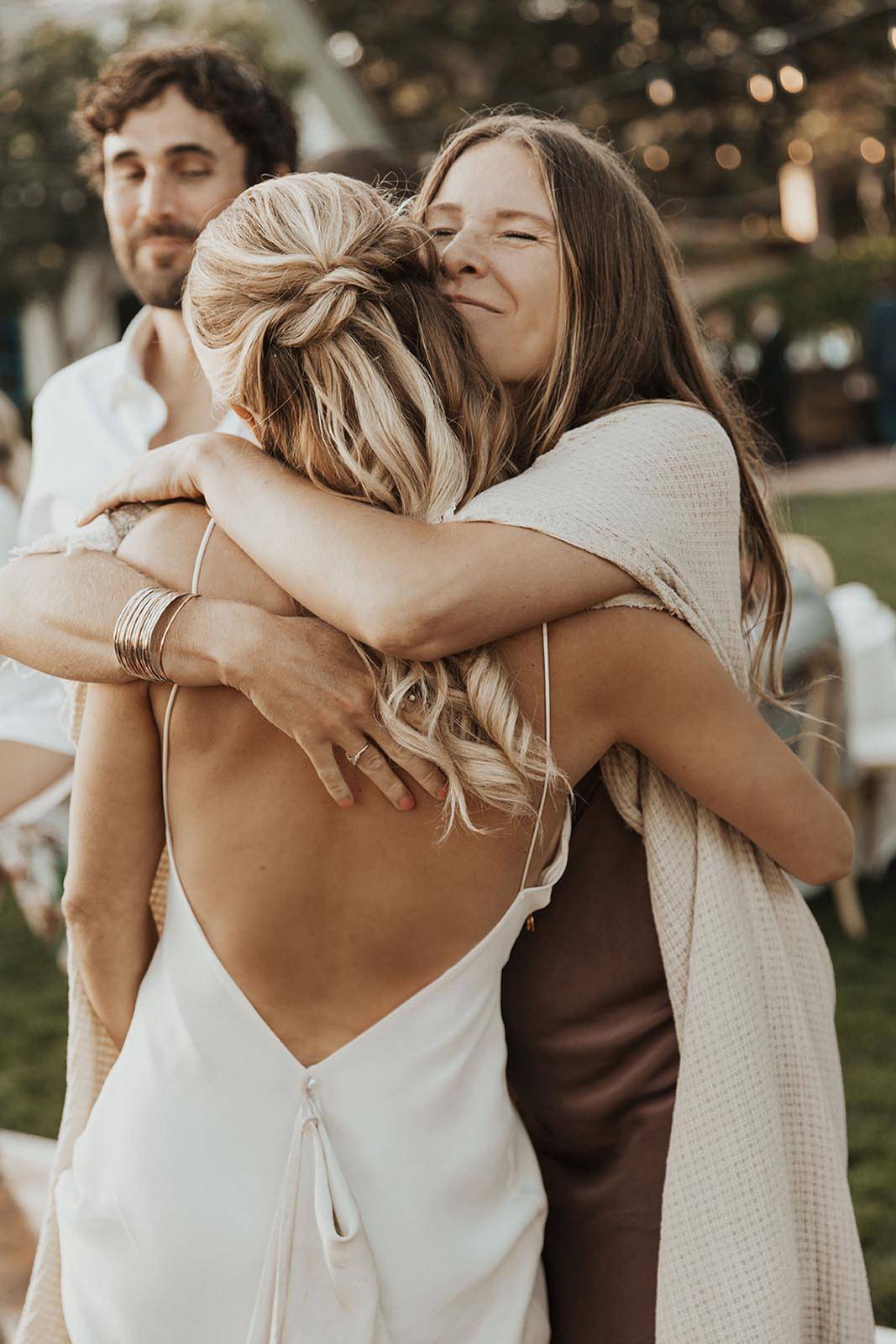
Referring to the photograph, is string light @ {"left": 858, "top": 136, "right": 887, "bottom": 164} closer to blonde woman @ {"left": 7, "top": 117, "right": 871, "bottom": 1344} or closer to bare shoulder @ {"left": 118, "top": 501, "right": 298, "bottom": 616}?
blonde woman @ {"left": 7, "top": 117, "right": 871, "bottom": 1344}

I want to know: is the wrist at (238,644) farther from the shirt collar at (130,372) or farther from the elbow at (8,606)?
the shirt collar at (130,372)

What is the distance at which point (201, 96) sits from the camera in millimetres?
2836

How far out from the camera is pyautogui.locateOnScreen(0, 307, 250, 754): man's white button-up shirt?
2.55m

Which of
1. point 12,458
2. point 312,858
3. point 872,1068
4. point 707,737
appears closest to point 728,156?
point 12,458

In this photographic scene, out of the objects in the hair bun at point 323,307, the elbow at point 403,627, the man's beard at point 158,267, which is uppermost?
the hair bun at point 323,307

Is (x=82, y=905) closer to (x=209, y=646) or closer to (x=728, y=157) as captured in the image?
(x=209, y=646)

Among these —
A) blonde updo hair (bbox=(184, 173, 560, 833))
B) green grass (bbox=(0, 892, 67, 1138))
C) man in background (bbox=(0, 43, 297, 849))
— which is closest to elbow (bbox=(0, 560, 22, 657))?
blonde updo hair (bbox=(184, 173, 560, 833))

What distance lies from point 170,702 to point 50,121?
1459 centimetres

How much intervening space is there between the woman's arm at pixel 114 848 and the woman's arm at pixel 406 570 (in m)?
0.23

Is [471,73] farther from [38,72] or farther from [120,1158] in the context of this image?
[120,1158]

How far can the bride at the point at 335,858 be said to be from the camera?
4.66ft

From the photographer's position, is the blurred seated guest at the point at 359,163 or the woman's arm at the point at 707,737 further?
the blurred seated guest at the point at 359,163

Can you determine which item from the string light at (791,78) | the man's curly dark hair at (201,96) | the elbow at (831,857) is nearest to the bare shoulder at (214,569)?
the elbow at (831,857)

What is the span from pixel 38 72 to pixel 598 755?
578 inches
